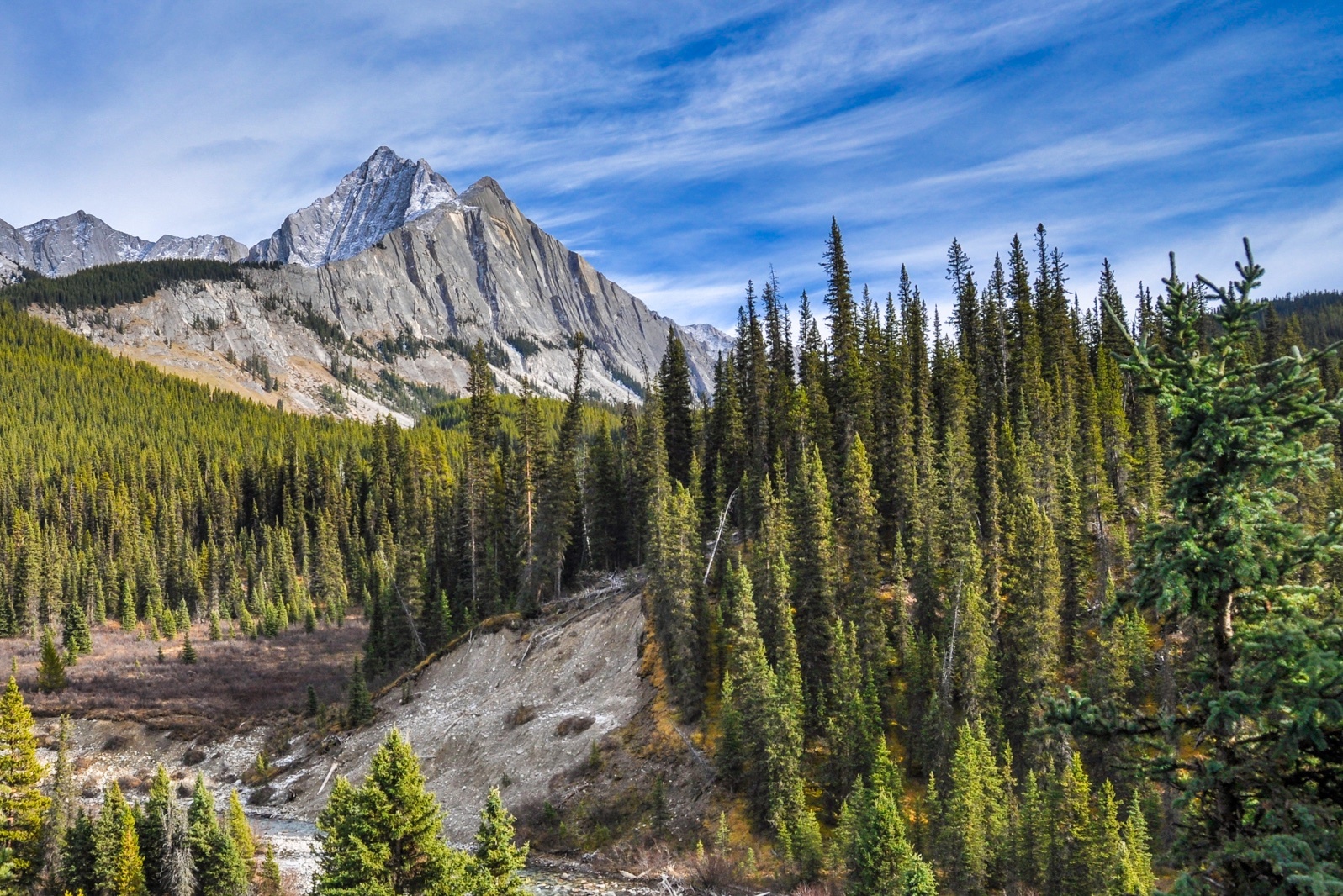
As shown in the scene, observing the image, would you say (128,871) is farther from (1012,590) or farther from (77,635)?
(77,635)

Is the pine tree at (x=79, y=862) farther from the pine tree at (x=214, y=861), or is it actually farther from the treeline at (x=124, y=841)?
the pine tree at (x=214, y=861)

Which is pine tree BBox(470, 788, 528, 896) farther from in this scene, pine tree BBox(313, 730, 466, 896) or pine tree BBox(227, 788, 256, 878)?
pine tree BBox(227, 788, 256, 878)

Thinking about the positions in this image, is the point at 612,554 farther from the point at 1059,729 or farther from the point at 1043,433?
the point at 1059,729

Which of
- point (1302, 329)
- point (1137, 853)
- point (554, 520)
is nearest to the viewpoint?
point (1137, 853)

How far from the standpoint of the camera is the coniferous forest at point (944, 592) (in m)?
8.74

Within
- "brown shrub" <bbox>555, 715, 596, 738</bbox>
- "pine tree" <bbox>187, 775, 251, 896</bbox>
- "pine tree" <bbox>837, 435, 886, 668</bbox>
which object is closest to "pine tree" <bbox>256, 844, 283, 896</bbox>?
"pine tree" <bbox>187, 775, 251, 896</bbox>

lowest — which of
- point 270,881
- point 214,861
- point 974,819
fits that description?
point 270,881

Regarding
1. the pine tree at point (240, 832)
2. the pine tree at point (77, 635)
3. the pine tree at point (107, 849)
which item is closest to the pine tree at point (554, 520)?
the pine tree at point (240, 832)

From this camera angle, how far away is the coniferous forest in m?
8.74

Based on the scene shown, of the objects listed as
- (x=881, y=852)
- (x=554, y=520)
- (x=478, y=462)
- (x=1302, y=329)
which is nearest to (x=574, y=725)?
(x=554, y=520)

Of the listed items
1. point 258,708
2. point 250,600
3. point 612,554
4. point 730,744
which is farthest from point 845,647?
point 250,600

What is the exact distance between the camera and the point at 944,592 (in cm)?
5309

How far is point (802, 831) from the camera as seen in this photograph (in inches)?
1604

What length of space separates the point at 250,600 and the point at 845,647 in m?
108
